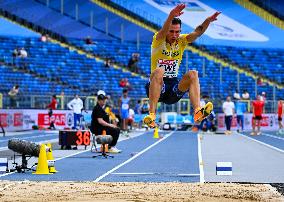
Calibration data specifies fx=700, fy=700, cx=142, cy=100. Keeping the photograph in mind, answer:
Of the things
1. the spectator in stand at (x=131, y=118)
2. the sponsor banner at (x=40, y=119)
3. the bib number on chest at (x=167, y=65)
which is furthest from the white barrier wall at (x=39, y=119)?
the bib number on chest at (x=167, y=65)

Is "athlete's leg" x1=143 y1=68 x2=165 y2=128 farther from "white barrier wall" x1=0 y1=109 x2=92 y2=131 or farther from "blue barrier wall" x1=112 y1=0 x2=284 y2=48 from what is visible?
"blue barrier wall" x1=112 y1=0 x2=284 y2=48

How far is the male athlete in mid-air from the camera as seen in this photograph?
8164mm

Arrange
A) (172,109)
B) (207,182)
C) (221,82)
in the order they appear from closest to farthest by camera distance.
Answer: (207,182) < (172,109) < (221,82)

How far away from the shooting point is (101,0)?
4300 cm

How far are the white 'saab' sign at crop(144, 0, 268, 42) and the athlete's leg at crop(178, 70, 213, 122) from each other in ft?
119

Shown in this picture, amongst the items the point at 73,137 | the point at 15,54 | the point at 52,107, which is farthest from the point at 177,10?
the point at 15,54

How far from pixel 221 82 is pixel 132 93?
5499 mm

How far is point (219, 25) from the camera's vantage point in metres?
44.9

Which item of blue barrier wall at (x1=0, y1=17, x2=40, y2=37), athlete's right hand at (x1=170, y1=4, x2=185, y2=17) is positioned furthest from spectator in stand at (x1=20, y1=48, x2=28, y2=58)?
athlete's right hand at (x1=170, y1=4, x2=185, y2=17)

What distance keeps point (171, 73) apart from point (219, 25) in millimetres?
37106

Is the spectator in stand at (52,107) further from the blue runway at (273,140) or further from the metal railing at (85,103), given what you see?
the blue runway at (273,140)

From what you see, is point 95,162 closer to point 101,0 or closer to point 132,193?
point 132,193

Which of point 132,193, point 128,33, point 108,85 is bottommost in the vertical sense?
point 132,193

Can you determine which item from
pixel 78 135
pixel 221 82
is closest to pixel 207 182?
pixel 78 135
